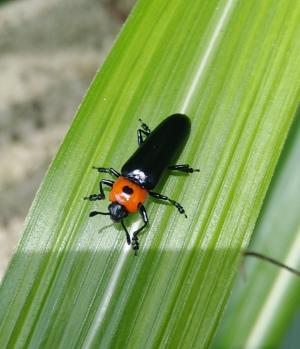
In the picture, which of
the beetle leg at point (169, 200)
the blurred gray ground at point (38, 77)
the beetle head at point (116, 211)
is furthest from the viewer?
the blurred gray ground at point (38, 77)

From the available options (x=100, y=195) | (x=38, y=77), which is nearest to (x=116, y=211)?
(x=100, y=195)

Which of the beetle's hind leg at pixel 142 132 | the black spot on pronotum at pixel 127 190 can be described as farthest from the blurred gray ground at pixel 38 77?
the beetle's hind leg at pixel 142 132

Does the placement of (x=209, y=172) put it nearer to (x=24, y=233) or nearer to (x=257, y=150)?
(x=257, y=150)

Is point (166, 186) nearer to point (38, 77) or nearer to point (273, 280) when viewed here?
point (273, 280)

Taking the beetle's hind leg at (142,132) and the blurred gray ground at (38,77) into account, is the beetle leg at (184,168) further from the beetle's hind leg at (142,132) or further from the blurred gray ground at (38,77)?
the blurred gray ground at (38,77)

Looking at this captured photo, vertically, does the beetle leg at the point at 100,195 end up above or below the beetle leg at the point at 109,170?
below

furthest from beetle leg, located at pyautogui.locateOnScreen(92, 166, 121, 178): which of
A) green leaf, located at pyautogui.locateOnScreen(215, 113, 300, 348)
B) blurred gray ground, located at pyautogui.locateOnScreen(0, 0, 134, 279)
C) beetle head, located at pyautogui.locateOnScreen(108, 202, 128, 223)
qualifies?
blurred gray ground, located at pyautogui.locateOnScreen(0, 0, 134, 279)
